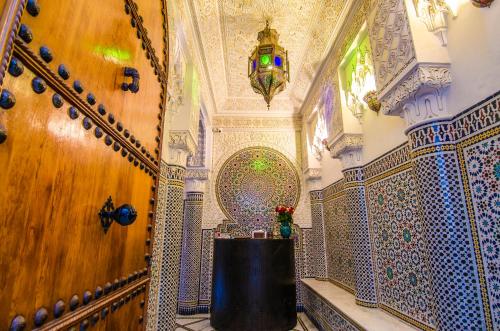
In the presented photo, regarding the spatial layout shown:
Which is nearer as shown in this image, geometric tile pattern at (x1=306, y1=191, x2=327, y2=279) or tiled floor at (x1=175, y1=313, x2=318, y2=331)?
tiled floor at (x1=175, y1=313, x2=318, y2=331)

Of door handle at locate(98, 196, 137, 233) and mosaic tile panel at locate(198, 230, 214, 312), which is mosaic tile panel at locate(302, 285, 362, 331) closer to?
mosaic tile panel at locate(198, 230, 214, 312)

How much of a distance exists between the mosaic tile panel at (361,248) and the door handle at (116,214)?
2314 millimetres

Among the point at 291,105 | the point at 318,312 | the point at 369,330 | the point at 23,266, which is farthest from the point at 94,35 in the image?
the point at 291,105

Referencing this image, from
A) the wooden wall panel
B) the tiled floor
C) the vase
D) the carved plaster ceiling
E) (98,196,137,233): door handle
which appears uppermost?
the carved plaster ceiling

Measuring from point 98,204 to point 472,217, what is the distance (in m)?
1.62

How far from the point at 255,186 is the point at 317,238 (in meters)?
1.23

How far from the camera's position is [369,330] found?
6.04ft

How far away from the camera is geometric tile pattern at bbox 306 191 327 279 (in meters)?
3.77

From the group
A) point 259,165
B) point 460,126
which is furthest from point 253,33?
point 460,126

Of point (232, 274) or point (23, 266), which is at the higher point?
point (23, 266)

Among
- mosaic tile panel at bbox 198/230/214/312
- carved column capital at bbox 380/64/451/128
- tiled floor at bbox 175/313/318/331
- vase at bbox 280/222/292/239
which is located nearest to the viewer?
carved column capital at bbox 380/64/451/128

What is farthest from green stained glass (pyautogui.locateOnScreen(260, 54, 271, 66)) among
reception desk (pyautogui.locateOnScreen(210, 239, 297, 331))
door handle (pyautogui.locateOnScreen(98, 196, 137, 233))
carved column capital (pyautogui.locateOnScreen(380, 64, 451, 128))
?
door handle (pyautogui.locateOnScreen(98, 196, 137, 233))

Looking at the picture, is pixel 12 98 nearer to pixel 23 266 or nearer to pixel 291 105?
pixel 23 266

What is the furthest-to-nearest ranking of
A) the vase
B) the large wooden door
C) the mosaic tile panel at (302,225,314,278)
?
1. the mosaic tile panel at (302,225,314,278)
2. the vase
3. the large wooden door
